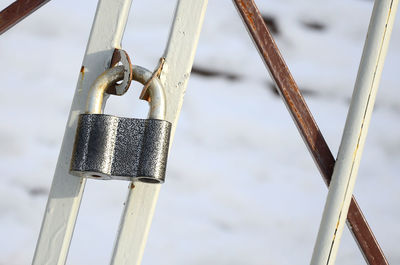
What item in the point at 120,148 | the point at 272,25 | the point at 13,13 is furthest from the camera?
the point at 272,25

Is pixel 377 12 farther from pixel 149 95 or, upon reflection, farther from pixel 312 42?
pixel 312 42

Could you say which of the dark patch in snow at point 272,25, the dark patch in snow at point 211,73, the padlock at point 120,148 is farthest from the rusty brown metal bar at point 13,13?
the dark patch in snow at point 272,25

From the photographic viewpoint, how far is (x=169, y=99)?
0.84 meters

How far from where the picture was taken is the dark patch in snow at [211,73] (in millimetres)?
1381

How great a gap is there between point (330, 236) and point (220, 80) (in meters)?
0.69

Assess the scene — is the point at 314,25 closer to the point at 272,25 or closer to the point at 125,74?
the point at 272,25

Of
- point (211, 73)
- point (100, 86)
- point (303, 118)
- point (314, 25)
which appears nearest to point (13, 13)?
point (100, 86)

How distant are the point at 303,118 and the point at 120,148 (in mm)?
318

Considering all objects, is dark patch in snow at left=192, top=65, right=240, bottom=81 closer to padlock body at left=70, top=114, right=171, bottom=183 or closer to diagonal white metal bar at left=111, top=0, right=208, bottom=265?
diagonal white metal bar at left=111, top=0, right=208, bottom=265

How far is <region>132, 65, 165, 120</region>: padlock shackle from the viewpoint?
2.57 feet

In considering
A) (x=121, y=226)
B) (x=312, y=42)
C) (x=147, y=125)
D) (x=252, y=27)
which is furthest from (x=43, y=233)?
(x=312, y=42)

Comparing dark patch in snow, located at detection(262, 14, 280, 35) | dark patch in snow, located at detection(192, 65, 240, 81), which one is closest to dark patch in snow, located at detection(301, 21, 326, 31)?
dark patch in snow, located at detection(262, 14, 280, 35)

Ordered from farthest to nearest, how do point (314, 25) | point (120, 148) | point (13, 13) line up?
point (314, 25), point (13, 13), point (120, 148)

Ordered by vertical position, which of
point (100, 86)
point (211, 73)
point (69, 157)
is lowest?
point (69, 157)
